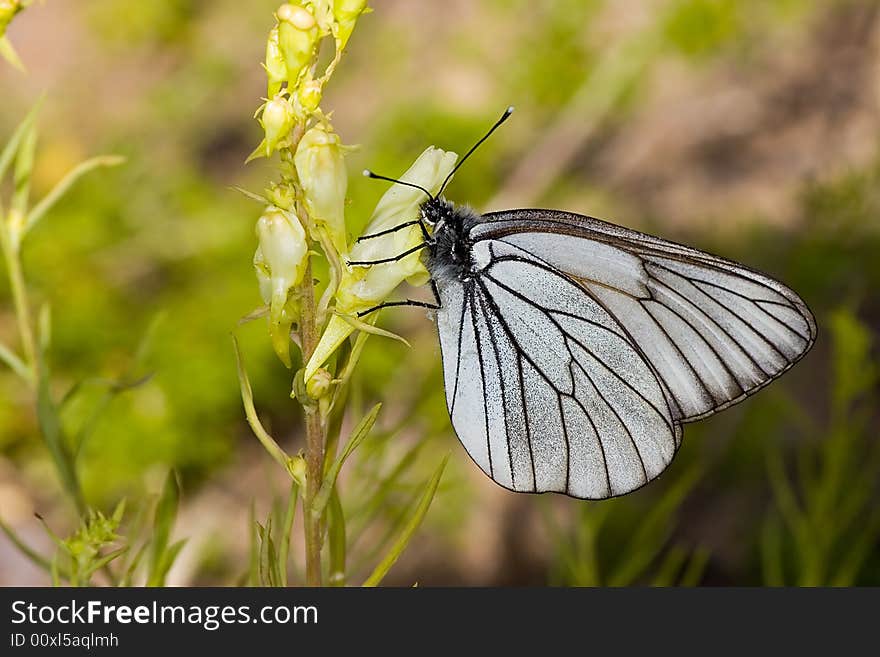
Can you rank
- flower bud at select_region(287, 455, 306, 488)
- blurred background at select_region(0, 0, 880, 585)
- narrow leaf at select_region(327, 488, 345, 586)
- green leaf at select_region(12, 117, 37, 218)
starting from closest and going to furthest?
flower bud at select_region(287, 455, 306, 488)
narrow leaf at select_region(327, 488, 345, 586)
green leaf at select_region(12, 117, 37, 218)
blurred background at select_region(0, 0, 880, 585)

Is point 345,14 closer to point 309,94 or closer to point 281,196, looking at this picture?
point 309,94

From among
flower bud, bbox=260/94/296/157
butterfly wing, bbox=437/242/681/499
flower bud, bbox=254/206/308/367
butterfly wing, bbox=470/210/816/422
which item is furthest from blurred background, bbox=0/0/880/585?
flower bud, bbox=260/94/296/157

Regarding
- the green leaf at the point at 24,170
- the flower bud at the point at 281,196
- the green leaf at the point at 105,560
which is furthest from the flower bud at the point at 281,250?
the green leaf at the point at 24,170

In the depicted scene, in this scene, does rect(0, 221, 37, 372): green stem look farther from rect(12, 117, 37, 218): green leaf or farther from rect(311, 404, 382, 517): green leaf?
rect(311, 404, 382, 517): green leaf

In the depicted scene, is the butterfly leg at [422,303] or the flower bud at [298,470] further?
the butterfly leg at [422,303]

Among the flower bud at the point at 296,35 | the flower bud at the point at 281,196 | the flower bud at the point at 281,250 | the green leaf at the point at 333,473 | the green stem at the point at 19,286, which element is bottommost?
the green leaf at the point at 333,473

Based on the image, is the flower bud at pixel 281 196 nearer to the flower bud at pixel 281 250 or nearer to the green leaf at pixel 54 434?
the flower bud at pixel 281 250

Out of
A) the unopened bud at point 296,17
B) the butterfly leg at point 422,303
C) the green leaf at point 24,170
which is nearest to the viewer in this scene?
the unopened bud at point 296,17
